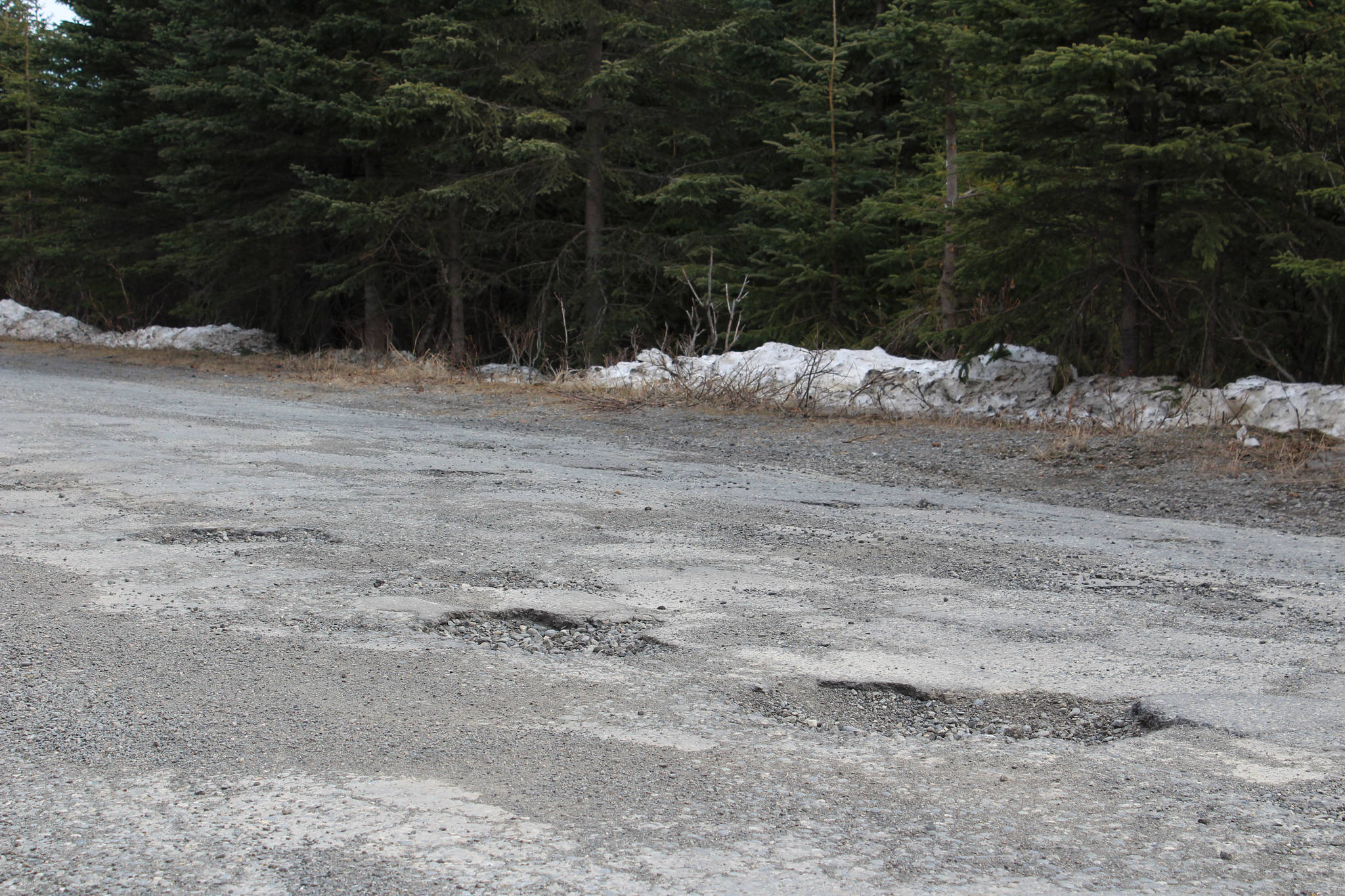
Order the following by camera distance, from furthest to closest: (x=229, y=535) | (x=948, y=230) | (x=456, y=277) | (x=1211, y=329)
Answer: (x=456, y=277)
(x=948, y=230)
(x=1211, y=329)
(x=229, y=535)

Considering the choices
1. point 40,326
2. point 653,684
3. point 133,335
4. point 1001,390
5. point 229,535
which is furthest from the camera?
point 40,326

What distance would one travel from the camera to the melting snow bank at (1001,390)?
10375mm

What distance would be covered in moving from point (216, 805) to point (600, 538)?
10.3 ft

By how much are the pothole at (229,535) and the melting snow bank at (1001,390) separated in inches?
292

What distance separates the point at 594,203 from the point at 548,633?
15.2m

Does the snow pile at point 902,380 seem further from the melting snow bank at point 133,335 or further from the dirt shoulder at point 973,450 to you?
the melting snow bank at point 133,335

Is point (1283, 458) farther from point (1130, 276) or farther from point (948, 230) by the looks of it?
point (948, 230)

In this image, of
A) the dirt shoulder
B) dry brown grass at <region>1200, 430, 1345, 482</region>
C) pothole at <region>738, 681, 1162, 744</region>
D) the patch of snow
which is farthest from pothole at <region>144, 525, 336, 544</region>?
the patch of snow

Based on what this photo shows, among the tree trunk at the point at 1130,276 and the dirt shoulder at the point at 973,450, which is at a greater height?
the tree trunk at the point at 1130,276

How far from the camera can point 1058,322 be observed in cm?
1230

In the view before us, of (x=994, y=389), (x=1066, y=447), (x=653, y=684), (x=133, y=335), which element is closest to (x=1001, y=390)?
(x=994, y=389)

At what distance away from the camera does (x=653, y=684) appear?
3725mm

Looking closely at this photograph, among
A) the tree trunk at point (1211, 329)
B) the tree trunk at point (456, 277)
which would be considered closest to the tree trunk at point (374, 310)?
the tree trunk at point (456, 277)

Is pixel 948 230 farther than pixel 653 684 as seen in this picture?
Yes
